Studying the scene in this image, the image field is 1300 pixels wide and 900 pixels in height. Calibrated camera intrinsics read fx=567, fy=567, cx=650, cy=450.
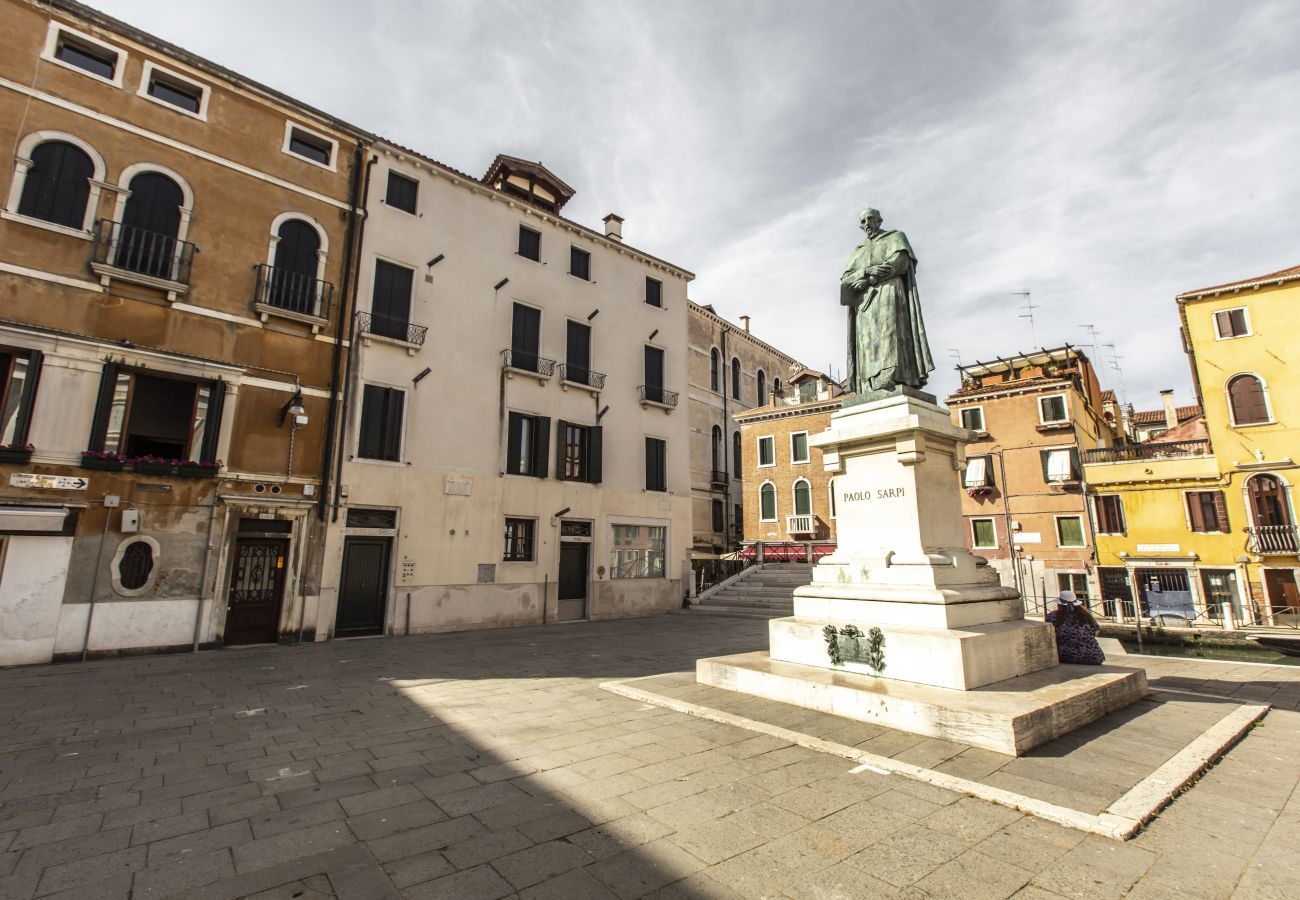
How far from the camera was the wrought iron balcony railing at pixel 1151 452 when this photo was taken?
→ 24.8m

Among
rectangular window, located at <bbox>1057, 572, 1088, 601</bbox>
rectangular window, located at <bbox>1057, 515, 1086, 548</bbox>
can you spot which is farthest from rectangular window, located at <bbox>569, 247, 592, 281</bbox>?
rectangular window, located at <bbox>1057, 572, 1088, 601</bbox>

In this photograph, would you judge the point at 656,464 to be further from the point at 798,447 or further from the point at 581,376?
the point at 798,447

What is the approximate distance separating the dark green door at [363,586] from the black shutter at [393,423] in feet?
7.45

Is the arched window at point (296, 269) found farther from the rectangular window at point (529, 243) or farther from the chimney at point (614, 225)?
the chimney at point (614, 225)

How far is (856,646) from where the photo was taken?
244 inches

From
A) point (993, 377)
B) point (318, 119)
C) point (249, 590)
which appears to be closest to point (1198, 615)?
point (993, 377)

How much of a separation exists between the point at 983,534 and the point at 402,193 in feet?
95.6

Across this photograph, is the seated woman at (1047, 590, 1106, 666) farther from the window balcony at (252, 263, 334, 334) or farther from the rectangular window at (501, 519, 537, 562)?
the window balcony at (252, 263, 334, 334)

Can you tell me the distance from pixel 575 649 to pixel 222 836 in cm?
850

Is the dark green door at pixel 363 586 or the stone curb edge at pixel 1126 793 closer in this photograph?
the stone curb edge at pixel 1126 793

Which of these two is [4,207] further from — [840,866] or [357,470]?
[840,866]

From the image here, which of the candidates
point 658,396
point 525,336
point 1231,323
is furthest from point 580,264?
point 1231,323

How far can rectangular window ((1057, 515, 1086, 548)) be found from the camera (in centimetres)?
2628

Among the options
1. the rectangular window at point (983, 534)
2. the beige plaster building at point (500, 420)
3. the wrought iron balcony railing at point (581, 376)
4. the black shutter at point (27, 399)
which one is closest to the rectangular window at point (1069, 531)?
the rectangular window at point (983, 534)
